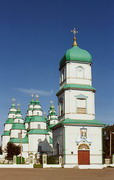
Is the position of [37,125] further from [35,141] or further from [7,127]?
[7,127]

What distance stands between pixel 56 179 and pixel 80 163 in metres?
20.0

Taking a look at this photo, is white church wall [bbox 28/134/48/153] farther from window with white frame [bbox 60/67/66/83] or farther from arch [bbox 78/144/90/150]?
Answer: arch [bbox 78/144/90/150]

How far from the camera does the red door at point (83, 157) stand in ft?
125

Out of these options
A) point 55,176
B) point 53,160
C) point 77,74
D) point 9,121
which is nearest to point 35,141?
point 9,121

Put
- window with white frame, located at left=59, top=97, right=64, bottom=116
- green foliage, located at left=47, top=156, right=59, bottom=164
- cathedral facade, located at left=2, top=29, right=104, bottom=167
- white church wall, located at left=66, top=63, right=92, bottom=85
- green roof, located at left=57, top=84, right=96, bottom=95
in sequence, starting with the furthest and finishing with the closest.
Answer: window with white frame, located at left=59, top=97, right=64, bottom=116 < white church wall, located at left=66, top=63, right=92, bottom=85 < green roof, located at left=57, top=84, right=96, bottom=95 < green foliage, located at left=47, top=156, right=59, bottom=164 < cathedral facade, located at left=2, top=29, right=104, bottom=167

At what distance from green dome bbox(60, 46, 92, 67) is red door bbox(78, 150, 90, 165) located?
11.9 m

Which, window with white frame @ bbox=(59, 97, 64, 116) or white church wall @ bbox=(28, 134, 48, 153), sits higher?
window with white frame @ bbox=(59, 97, 64, 116)

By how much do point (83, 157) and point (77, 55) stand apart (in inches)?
518

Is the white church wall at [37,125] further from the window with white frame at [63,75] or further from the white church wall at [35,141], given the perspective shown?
the window with white frame at [63,75]

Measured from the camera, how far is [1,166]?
39656 millimetres

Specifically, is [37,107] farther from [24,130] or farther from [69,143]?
[69,143]

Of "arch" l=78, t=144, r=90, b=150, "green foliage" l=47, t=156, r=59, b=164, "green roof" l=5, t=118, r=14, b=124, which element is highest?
"green roof" l=5, t=118, r=14, b=124

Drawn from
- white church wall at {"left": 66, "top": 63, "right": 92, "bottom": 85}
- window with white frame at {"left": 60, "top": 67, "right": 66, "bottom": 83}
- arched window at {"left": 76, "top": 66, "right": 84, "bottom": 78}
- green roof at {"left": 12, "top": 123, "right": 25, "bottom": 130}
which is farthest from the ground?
green roof at {"left": 12, "top": 123, "right": 25, "bottom": 130}

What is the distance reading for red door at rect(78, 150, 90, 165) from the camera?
125 feet
